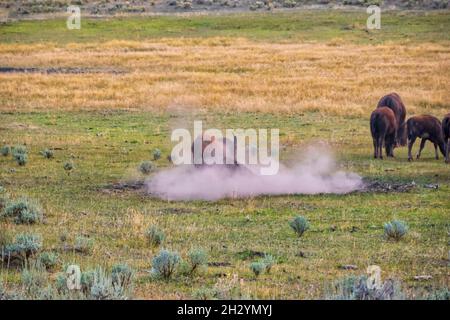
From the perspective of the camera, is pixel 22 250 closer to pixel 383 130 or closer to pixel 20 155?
pixel 20 155

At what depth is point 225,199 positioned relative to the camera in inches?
632

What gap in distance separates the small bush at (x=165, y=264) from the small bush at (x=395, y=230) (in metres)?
3.79

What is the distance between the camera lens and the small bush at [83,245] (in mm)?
11492

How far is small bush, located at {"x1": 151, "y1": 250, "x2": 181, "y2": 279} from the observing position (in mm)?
9898

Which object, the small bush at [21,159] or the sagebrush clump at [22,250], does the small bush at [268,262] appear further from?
the small bush at [21,159]

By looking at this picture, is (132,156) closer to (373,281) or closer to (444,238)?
(444,238)

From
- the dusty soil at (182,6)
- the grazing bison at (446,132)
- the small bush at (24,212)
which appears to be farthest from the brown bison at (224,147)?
the dusty soil at (182,6)

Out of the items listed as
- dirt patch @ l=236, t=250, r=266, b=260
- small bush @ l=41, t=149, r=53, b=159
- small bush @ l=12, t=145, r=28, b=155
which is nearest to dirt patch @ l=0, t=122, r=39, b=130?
small bush @ l=12, t=145, r=28, b=155

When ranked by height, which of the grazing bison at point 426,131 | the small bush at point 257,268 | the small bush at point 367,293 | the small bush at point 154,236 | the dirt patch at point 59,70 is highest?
the small bush at point 367,293

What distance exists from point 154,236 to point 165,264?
7.23 ft

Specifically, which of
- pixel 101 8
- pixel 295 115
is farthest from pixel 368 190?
pixel 101 8

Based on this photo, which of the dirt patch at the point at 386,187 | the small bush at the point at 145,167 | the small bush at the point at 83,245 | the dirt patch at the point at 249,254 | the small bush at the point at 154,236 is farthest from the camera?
the small bush at the point at 145,167

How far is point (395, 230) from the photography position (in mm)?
12438
